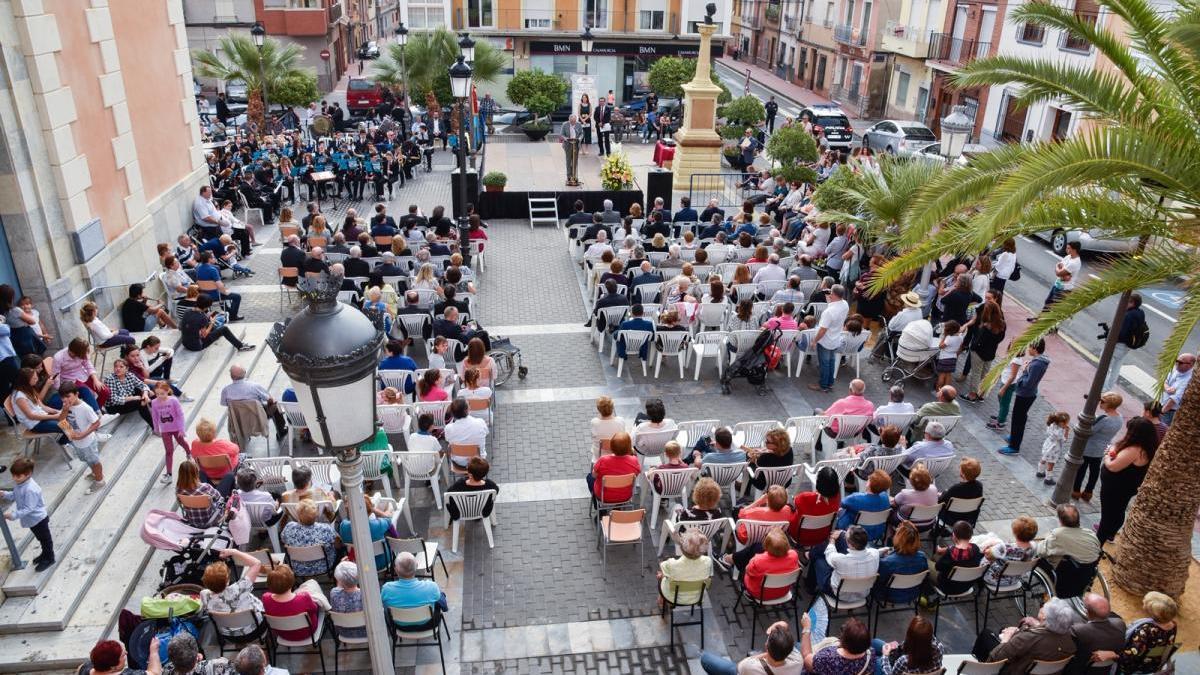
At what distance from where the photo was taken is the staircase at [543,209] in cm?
1962

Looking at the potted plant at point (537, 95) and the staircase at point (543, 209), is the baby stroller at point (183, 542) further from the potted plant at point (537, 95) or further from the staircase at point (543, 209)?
the potted plant at point (537, 95)

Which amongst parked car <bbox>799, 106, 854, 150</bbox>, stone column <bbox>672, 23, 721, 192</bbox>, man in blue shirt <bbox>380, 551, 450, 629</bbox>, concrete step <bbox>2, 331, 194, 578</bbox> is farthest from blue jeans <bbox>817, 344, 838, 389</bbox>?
parked car <bbox>799, 106, 854, 150</bbox>

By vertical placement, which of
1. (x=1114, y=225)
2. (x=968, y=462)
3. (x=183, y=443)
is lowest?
(x=183, y=443)

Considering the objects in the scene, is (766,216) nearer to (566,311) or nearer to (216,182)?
(566,311)

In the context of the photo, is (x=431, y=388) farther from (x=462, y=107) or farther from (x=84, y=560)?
(x=462, y=107)

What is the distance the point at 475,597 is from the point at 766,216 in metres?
11.9

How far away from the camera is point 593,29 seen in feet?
125

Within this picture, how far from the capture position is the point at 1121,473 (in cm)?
816

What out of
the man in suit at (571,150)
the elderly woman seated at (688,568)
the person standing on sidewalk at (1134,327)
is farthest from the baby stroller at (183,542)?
the man in suit at (571,150)

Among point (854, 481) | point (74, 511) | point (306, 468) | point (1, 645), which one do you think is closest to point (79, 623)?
point (1, 645)

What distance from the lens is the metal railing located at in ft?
71.3

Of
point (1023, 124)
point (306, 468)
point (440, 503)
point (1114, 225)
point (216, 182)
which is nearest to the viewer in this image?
point (1114, 225)

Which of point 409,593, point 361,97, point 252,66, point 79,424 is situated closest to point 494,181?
point 252,66

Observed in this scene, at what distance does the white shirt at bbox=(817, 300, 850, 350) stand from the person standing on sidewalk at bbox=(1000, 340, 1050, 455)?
7.51 feet
